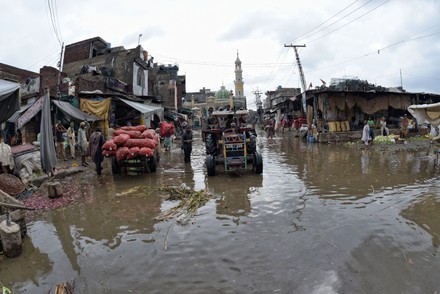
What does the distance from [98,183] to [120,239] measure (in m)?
4.82

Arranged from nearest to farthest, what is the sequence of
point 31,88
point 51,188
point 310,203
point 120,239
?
point 120,239
point 310,203
point 51,188
point 31,88

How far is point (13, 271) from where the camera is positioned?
4051mm

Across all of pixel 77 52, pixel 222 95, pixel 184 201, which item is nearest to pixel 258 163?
pixel 184 201

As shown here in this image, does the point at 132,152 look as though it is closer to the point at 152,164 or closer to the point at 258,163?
the point at 152,164

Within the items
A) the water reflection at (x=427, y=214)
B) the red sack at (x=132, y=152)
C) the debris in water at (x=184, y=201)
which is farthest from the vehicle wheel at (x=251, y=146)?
the water reflection at (x=427, y=214)

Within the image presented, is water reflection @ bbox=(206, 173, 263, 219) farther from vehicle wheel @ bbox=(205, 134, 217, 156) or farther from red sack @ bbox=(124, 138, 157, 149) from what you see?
red sack @ bbox=(124, 138, 157, 149)

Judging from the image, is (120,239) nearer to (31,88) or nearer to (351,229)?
(351,229)

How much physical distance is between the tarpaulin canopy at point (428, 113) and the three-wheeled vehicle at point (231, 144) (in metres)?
6.55

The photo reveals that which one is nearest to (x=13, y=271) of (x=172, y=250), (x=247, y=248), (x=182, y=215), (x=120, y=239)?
(x=120, y=239)

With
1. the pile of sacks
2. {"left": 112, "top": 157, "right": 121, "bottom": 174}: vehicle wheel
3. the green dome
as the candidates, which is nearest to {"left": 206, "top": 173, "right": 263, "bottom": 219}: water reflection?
the pile of sacks

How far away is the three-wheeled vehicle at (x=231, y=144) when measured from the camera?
945cm

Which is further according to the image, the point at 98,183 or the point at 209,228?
the point at 98,183

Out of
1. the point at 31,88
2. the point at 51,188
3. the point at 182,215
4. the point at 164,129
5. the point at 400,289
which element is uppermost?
the point at 31,88

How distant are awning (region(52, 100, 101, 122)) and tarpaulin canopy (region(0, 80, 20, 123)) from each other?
7.17 meters
